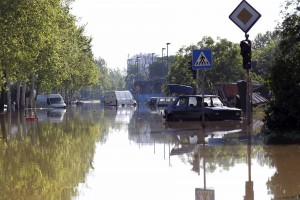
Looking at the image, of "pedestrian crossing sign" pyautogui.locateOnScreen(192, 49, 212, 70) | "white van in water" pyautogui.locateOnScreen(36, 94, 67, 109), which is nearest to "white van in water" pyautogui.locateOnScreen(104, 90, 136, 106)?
"white van in water" pyautogui.locateOnScreen(36, 94, 67, 109)

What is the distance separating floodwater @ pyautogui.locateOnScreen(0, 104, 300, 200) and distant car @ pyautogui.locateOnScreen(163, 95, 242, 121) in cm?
783

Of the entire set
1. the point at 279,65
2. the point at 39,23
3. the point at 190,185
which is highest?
the point at 39,23

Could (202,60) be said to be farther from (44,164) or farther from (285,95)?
(44,164)

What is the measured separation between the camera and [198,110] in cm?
2566

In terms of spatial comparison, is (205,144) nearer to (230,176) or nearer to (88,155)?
(88,155)

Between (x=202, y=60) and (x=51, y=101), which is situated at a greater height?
(x=202, y=60)

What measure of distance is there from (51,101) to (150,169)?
57675 millimetres

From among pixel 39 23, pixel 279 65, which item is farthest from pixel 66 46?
Result: pixel 279 65

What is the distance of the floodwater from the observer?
27.5 feet

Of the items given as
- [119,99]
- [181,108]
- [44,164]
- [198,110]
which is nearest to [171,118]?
[181,108]

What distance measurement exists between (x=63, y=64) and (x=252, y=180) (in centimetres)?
4554

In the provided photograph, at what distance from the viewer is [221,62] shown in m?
57.7

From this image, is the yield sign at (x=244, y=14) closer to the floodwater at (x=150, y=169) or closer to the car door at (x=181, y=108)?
the floodwater at (x=150, y=169)

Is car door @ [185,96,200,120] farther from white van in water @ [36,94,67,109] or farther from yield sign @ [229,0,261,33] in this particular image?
white van in water @ [36,94,67,109]
